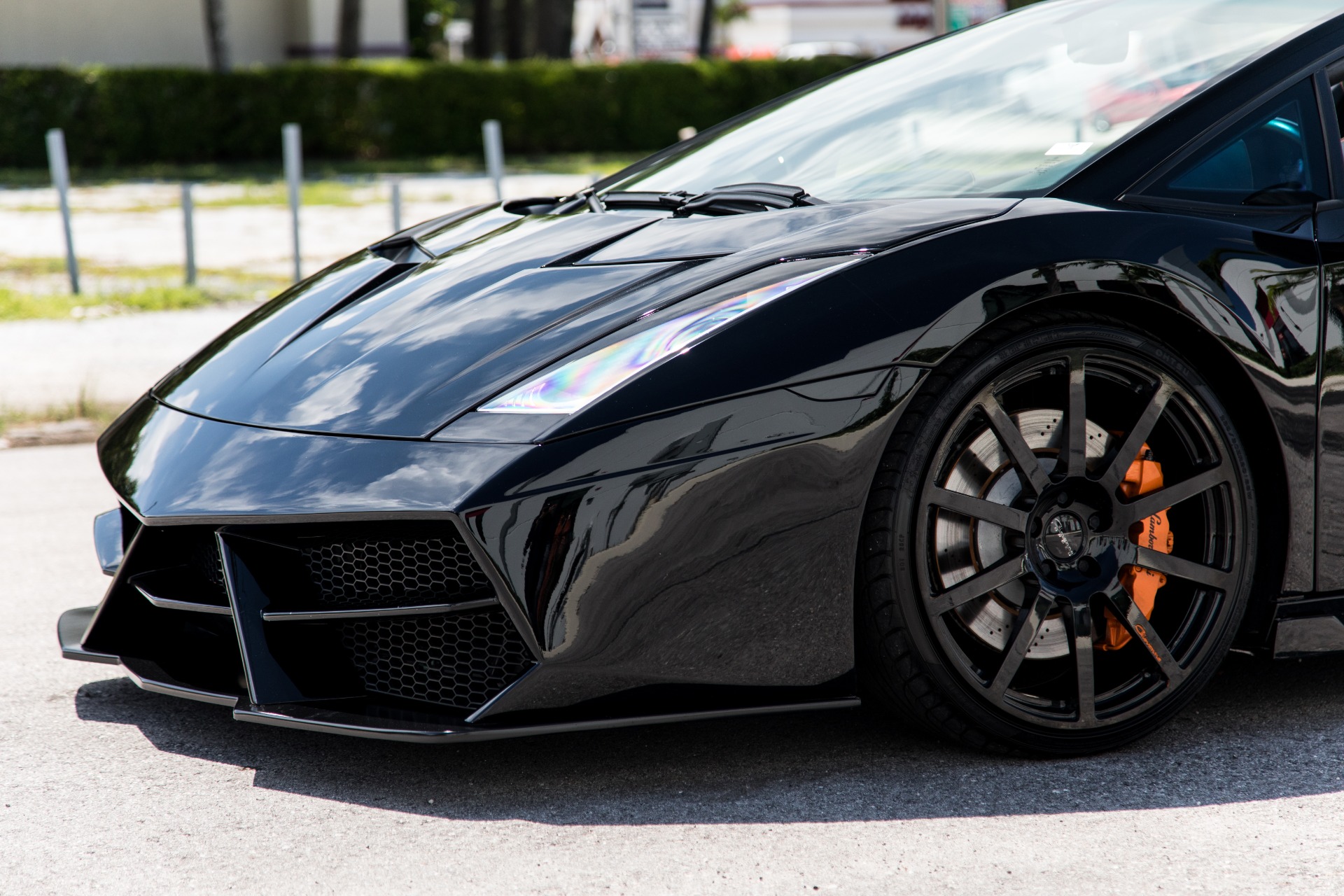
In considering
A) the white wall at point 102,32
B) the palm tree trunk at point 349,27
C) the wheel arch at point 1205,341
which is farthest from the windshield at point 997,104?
the white wall at point 102,32

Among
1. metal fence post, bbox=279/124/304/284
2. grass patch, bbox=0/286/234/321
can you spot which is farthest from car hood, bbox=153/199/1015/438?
metal fence post, bbox=279/124/304/284

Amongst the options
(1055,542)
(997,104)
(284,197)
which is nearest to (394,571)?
(1055,542)

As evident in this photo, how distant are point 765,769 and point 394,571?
0.74m

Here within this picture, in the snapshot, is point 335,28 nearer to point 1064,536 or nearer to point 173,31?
point 173,31

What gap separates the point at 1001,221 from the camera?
237 centimetres

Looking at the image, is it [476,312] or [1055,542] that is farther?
[476,312]

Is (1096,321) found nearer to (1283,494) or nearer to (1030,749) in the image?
(1283,494)

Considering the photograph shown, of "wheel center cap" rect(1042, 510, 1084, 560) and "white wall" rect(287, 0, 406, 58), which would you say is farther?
"white wall" rect(287, 0, 406, 58)

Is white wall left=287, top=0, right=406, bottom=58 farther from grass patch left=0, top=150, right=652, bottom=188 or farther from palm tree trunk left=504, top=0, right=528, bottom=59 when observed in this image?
grass patch left=0, top=150, right=652, bottom=188

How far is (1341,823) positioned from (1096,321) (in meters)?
0.91

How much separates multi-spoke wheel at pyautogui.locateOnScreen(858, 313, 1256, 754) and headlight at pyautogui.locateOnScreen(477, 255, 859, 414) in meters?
0.31

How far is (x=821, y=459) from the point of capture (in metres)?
2.20

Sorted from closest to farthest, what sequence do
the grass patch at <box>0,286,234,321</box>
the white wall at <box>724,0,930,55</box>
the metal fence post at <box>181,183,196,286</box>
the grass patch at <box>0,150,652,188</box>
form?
the grass patch at <box>0,286,234,321</box> < the metal fence post at <box>181,183,196,286</box> < the grass patch at <box>0,150,652,188</box> < the white wall at <box>724,0,930,55</box>

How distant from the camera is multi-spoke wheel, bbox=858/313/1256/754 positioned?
2.29 metres
